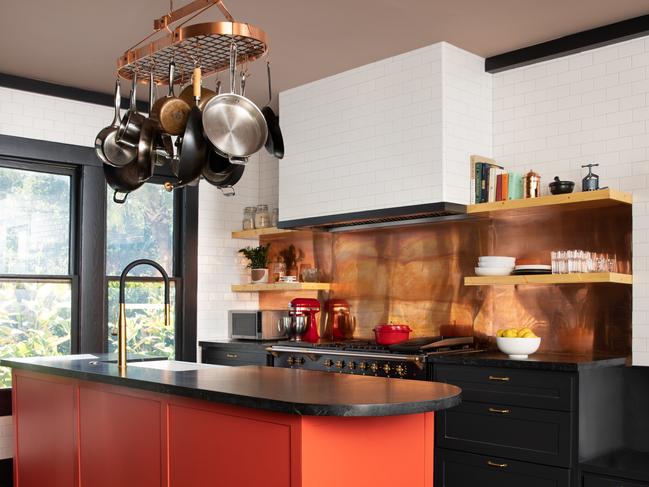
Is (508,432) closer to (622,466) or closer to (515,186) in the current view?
(622,466)

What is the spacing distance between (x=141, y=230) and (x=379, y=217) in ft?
7.37

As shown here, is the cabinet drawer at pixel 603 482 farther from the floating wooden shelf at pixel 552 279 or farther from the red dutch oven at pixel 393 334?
the red dutch oven at pixel 393 334

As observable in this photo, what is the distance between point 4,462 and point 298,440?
387 cm

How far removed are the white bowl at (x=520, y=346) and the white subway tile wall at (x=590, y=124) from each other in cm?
58

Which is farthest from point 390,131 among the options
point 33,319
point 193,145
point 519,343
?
point 33,319

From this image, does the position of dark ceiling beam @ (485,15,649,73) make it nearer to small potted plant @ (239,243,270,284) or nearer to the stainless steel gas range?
the stainless steel gas range

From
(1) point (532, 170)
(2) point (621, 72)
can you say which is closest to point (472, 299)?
(1) point (532, 170)

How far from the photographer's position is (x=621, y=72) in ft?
15.6

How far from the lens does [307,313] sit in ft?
20.9

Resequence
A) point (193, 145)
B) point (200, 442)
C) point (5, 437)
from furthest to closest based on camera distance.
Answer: point (5, 437) < point (193, 145) < point (200, 442)

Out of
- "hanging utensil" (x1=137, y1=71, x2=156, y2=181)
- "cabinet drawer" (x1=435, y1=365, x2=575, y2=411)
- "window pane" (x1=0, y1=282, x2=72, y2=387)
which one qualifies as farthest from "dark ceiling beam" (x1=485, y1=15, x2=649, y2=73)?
"window pane" (x1=0, y1=282, x2=72, y2=387)

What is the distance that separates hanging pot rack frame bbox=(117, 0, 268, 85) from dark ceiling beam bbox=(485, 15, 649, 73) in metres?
2.25

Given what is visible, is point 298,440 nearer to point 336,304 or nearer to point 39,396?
point 39,396

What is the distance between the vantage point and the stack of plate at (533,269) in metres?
4.84
